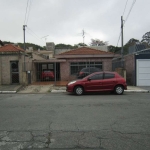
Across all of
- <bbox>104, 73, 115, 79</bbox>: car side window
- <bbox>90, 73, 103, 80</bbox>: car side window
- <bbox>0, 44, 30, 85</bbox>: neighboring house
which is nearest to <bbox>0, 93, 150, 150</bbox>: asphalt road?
<bbox>90, 73, 103, 80</bbox>: car side window

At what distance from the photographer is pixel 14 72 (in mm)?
17438

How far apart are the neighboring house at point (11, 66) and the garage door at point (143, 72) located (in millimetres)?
10680

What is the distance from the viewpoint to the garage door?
655 inches

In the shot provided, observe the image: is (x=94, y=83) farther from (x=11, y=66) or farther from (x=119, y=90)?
(x=11, y=66)

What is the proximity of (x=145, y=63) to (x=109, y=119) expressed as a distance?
12.0 metres

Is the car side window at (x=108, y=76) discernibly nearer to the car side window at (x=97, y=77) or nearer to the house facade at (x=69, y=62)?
the car side window at (x=97, y=77)

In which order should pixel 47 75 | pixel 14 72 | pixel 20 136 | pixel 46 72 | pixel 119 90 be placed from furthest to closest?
pixel 46 72
pixel 47 75
pixel 14 72
pixel 119 90
pixel 20 136

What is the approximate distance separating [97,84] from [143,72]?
6441 millimetres

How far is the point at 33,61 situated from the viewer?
21.1m

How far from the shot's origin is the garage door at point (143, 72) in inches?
655

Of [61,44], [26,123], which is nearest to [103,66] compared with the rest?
[26,123]

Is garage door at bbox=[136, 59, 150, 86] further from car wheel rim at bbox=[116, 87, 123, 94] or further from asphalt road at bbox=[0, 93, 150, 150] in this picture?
asphalt road at bbox=[0, 93, 150, 150]

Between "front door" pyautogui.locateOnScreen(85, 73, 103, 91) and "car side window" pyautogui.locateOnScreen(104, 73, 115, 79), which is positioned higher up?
"car side window" pyautogui.locateOnScreen(104, 73, 115, 79)

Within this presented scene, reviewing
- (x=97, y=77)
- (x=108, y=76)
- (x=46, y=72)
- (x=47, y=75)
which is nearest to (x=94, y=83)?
(x=97, y=77)
